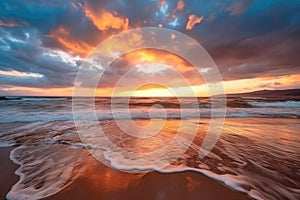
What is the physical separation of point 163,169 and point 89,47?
12068mm

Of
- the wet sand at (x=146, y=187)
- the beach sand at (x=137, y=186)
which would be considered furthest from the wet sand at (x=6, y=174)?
the wet sand at (x=146, y=187)

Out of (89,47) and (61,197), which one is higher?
(89,47)

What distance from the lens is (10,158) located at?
3.84 metres

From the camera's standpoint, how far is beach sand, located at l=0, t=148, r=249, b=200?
2.40 m

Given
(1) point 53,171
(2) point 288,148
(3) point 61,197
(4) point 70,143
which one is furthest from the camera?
(4) point 70,143

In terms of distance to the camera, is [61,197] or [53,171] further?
[53,171]

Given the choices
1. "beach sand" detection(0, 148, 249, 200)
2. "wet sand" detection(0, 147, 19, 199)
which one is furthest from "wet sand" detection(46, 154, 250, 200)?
"wet sand" detection(0, 147, 19, 199)

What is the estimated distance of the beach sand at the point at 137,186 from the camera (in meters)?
2.40

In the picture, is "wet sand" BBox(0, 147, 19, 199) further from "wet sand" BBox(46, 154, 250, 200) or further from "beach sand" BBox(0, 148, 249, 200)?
"wet sand" BBox(46, 154, 250, 200)

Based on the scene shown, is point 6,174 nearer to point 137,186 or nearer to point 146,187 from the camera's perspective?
point 137,186

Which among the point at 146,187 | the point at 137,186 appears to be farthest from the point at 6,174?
the point at 146,187

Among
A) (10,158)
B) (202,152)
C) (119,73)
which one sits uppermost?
(119,73)

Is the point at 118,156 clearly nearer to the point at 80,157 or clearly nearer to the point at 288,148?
the point at 80,157

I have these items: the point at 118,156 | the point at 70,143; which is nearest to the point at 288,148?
the point at 118,156
